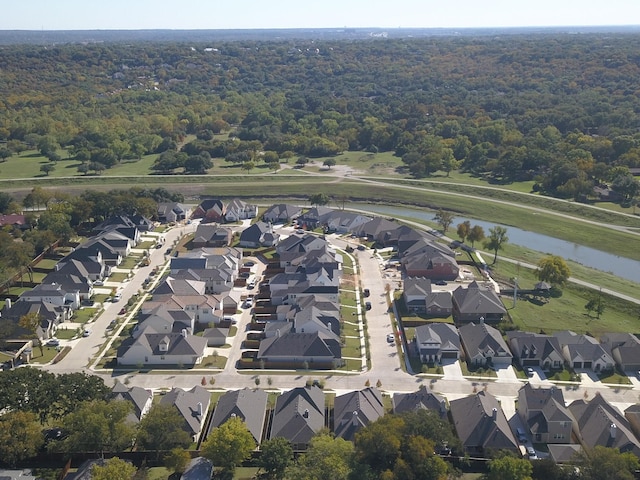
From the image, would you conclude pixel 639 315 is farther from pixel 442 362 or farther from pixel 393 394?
pixel 393 394

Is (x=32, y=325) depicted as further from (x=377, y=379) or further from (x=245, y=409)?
(x=377, y=379)

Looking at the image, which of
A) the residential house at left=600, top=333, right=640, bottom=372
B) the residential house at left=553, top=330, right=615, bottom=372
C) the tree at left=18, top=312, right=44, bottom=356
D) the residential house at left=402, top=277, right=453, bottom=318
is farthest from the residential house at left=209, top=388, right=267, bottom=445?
the residential house at left=600, top=333, right=640, bottom=372

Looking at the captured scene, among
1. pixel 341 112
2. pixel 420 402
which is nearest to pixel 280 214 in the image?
pixel 420 402

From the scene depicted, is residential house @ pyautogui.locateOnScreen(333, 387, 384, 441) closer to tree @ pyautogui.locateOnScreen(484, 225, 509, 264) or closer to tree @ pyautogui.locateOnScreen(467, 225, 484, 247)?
tree @ pyautogui.locateOnScreen(484, 225, 509, 264)

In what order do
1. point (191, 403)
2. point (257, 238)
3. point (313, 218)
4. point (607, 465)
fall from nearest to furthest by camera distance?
point (607, 465)
point (191, 403)
point (257, 238)
point (313, 218)

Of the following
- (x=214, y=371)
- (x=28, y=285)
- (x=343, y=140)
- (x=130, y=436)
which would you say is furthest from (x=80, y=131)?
(x=130, y=436)
